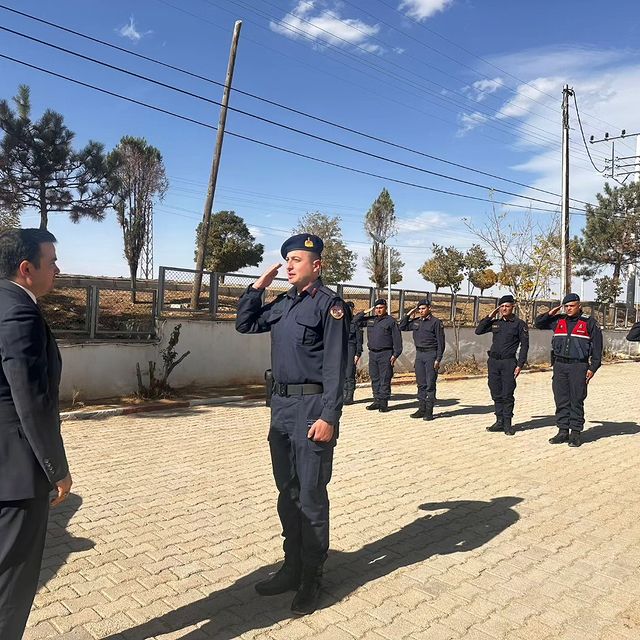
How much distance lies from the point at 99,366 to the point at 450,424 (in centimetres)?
611

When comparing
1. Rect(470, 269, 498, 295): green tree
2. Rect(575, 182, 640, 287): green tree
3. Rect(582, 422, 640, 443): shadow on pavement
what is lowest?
Rect(582, 422, 640, 443): shadow on pavement

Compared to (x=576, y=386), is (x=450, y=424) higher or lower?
lower

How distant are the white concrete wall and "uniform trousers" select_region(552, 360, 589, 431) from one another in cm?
669

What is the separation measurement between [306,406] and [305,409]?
0.06ft

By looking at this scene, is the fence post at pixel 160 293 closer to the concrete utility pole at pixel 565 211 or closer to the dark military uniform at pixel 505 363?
the dark military uniform at pixel 505 363

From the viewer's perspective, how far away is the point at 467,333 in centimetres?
1794

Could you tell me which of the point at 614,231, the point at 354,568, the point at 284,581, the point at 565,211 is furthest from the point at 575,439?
the point at 614,231

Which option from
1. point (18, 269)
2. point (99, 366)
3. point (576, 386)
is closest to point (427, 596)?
point (18, 269)

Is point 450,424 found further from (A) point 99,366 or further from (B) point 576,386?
(A) point 99,366

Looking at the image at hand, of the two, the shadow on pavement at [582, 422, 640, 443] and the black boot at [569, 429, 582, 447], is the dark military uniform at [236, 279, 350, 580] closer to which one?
the black boot at [569, 429, 582, 447]

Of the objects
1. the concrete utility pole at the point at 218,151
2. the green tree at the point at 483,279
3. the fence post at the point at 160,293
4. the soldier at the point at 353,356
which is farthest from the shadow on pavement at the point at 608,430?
the green tree at the point at 483,279

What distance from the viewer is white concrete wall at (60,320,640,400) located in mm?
9680

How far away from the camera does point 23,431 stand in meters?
→ 2.15

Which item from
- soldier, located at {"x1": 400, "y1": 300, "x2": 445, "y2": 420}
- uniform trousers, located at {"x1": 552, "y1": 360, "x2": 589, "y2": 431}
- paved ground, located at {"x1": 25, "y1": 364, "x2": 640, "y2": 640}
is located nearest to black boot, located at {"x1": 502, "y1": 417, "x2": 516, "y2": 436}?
paved ground, located at {"x1": 25, "y1": 364, "x2": 640, "y2": 640}
